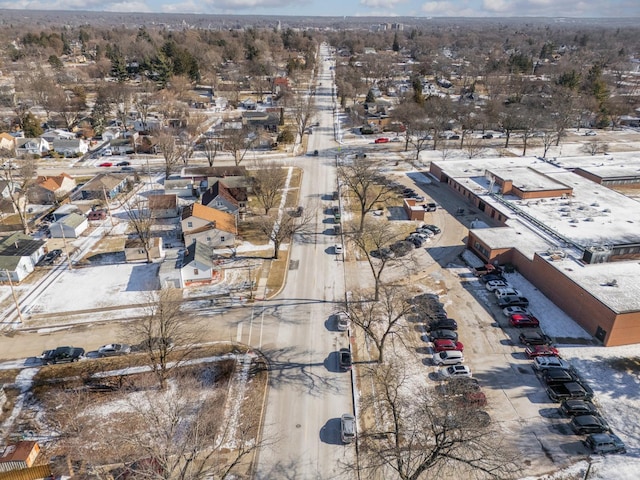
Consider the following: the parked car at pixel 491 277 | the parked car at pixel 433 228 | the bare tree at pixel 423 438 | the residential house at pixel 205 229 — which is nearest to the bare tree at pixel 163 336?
the residential house at pixel 205 229

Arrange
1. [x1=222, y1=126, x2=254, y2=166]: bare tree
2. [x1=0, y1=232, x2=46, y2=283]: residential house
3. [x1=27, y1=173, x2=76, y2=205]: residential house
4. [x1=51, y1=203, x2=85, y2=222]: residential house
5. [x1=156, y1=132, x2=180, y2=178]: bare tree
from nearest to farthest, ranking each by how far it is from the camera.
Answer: [x1=0, y1=232, x2=46, y2=283]: residential house, [x1=51, y1=203, x2=85, y2=222]: residential house, [x1=27, y1=173, x2=76, y2=205]: residential house, [x1=156, y1=132, x2=180, y2=178]: bare tree, [x1=222, y1=126, x2=254, y2=166]: bare tree

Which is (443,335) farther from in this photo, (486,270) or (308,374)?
(486,270)

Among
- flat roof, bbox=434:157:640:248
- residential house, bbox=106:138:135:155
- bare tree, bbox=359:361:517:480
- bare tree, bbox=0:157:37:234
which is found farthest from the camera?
residential house, bbox=106:138:135:155

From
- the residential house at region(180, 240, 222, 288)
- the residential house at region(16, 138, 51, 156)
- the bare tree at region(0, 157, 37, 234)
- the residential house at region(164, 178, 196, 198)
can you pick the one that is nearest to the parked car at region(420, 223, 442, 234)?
the residential house at region(180, 240, 222, 288)

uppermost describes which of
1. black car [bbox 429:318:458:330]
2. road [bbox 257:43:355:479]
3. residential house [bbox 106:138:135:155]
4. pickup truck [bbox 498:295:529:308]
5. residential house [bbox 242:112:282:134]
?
residential house [bbox 242:112:282:134]

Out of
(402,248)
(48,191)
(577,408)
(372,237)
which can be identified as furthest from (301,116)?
(577,408)

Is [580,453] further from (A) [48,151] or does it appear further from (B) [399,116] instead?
(A) [48,151]

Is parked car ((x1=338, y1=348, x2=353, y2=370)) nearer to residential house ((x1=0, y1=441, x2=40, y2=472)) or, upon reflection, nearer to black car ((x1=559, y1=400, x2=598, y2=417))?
black car ((x1=559, y1=400, x2=598, y2=417))

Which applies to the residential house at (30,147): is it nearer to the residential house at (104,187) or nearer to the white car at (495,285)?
the residential house at (104,187)

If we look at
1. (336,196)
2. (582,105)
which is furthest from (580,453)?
(582,105)
